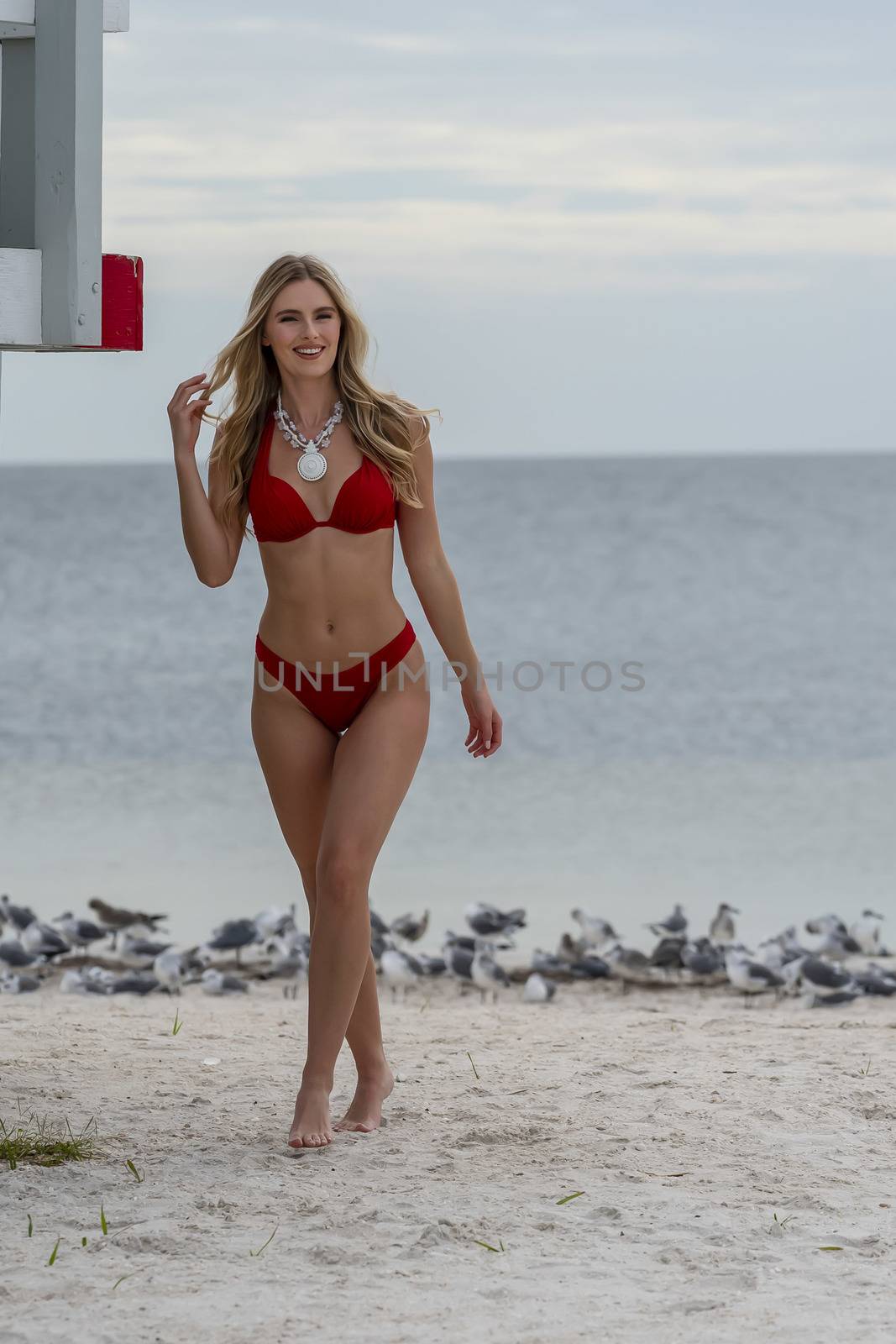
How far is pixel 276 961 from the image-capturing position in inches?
267

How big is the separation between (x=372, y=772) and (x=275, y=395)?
40.0 inches

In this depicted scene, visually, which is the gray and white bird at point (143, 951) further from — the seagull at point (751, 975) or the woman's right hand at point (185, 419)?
the woman's right hand at point (185, 419)

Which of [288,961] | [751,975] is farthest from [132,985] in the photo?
[751,975]

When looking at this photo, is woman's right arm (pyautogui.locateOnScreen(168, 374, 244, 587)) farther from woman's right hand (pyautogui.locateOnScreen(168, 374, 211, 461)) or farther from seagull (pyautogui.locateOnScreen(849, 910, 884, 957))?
seagull (pyautogui.locateOnScreen(849, 910, 884, 957))

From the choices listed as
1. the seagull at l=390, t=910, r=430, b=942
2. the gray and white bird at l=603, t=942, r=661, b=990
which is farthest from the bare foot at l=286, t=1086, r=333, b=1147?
the seagull at l=390, t=910, r=430, b=942

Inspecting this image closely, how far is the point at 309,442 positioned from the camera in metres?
3.81

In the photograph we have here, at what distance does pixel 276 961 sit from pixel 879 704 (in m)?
12.9

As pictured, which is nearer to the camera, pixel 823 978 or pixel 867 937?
pixel 823 978

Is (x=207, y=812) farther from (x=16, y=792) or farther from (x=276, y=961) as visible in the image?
(x=276, y=961)

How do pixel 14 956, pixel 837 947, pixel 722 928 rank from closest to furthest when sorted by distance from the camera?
pixel 14 956, pixel 837 947, pixel 722 928

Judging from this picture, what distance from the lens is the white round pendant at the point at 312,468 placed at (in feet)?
12.3

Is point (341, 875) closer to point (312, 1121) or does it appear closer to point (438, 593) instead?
point (312, 1121)

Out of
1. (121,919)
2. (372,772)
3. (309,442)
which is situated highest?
(309,442)

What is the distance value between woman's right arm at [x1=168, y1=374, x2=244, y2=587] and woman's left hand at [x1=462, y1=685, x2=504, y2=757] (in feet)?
2.36
